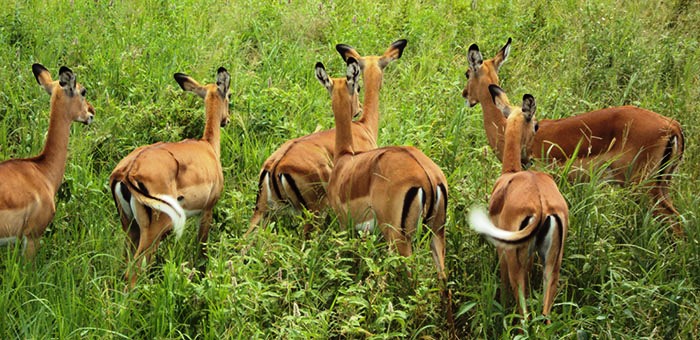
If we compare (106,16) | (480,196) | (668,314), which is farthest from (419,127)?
(106,16)

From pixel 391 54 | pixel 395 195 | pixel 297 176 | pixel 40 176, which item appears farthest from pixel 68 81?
pixel 391 54

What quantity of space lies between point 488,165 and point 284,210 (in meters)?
1.36

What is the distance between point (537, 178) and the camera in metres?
5.45

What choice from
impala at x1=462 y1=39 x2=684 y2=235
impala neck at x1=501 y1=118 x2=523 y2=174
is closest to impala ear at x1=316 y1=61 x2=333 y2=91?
impala at x1=462 y1=39 x2=684 y2=235

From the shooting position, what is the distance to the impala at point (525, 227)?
202 inches

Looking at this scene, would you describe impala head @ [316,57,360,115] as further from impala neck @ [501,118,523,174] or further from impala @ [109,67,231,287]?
impala neck @ [501,118,523,174]

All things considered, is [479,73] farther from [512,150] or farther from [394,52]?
[512,150]

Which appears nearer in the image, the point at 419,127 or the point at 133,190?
the point at 133,190

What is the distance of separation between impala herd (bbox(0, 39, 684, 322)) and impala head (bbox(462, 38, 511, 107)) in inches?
1.4

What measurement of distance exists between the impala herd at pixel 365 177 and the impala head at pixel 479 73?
36 mm

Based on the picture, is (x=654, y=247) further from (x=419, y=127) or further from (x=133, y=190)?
(x=133, y=190)

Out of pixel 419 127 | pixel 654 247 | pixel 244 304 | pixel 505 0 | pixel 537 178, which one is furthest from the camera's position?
pixel 505 0

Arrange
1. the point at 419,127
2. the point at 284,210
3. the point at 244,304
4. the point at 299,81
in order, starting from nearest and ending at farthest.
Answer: the point at 244,304, the point at 284,210, the point at 419,127, the point at 299,81

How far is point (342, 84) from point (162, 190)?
59.2 inches
